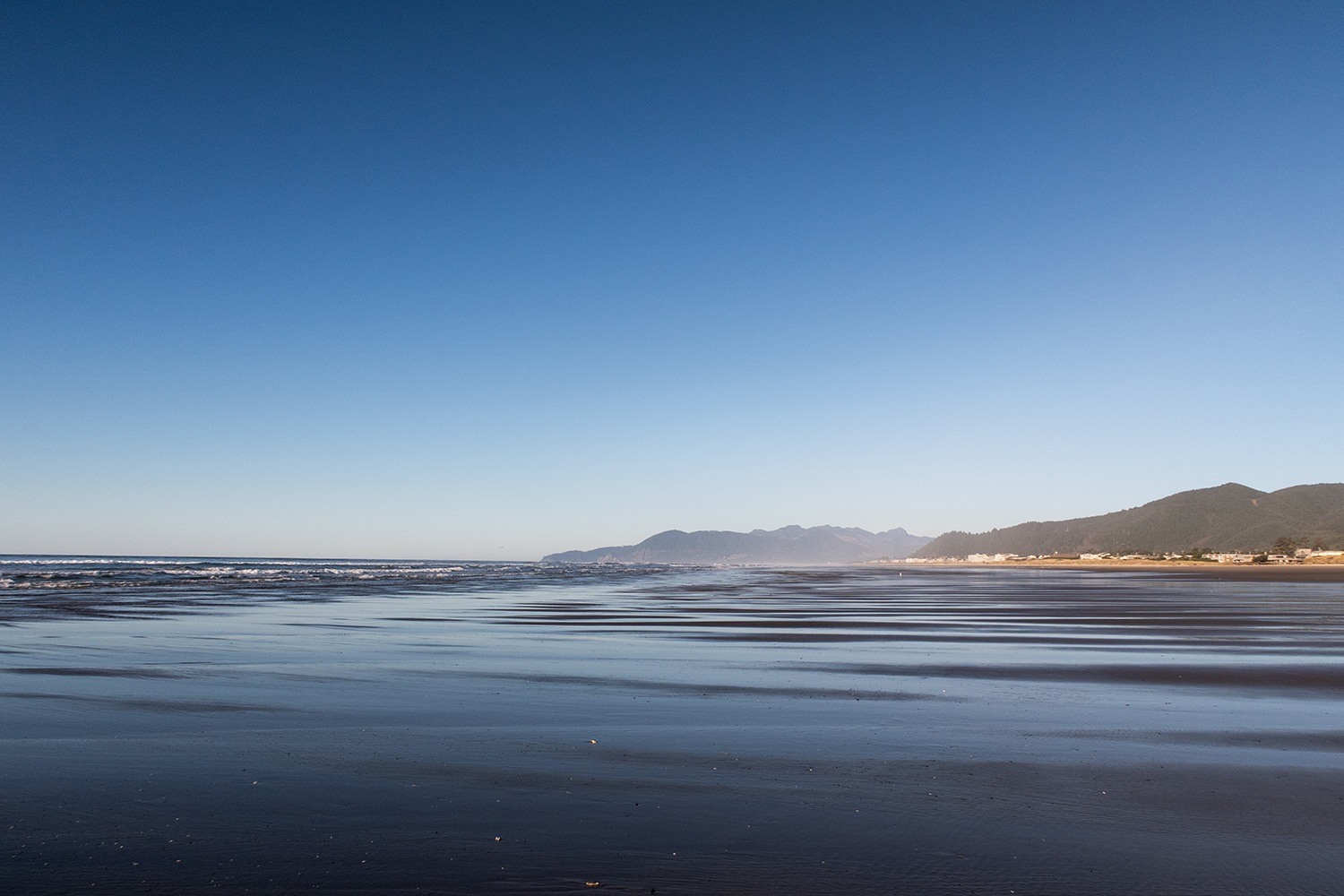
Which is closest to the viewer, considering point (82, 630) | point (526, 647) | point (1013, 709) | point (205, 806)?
point (205, 806)

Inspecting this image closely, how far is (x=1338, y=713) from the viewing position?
8914 mm

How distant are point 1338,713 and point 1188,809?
518 cm

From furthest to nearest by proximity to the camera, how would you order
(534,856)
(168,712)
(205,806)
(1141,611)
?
1. (1141,611)
2. (168,712)
3. (205,806)
4. (534,856)

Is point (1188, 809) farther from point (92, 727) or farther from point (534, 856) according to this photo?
point (92, 727)

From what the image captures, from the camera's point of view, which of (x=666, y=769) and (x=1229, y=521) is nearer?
(x=666, y=769)

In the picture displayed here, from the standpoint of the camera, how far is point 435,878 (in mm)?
4238

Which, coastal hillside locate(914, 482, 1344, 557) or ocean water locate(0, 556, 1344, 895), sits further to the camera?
coastal hillside locate(914, 482, 1344, 557)

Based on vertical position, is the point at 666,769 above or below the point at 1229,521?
below

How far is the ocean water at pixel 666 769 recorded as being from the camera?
4422 mm

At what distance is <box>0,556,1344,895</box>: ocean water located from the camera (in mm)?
4422

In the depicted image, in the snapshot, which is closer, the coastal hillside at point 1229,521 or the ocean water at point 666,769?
the ocean water at point 666,769

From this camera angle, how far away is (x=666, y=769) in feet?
21.1

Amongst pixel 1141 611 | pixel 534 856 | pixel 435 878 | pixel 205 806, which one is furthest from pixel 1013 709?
pixel 1141 611

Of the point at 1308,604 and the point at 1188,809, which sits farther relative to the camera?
the point at 1308,604
